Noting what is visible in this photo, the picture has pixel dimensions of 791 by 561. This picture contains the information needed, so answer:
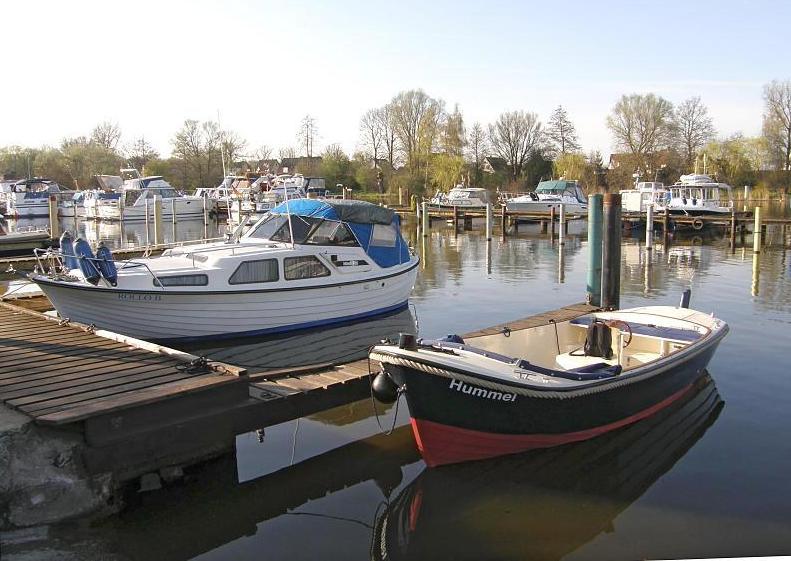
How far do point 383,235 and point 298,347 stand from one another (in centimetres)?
383

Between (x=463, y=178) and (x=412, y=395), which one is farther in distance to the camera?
(x=463, y=178)

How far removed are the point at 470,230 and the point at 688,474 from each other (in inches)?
1469

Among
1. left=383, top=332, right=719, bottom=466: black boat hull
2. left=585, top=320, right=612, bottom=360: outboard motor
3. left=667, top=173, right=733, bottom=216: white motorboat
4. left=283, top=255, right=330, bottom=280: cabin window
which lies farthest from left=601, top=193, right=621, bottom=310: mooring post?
left=667, top=173, right=733, bottom=216: white motorboat

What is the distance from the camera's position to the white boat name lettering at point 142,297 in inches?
515

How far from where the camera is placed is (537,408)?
27.3 feet

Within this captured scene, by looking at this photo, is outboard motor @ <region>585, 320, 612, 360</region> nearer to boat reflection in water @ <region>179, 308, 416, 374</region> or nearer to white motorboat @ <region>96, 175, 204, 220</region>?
boat reflection in water @ <region>179, 308, 416, 374</region>

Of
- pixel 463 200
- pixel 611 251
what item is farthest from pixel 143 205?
pixel 611 251

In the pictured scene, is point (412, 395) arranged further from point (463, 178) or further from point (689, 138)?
point (689, 138)

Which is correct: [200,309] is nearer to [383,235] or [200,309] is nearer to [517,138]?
[383,235]

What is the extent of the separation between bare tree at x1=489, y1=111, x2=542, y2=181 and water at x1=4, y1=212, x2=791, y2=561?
6652 centimetres

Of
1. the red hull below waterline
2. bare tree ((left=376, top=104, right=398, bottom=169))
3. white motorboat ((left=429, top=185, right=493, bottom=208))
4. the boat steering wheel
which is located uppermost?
bare tree ((left=376, top=104, right=398, bottom=169))

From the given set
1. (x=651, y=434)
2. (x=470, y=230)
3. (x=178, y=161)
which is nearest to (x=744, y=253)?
(x=470, y=230)

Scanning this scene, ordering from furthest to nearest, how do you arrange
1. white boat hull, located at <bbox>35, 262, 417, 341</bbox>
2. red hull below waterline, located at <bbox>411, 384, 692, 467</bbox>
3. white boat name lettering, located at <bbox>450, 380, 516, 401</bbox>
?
white boat hull, located at <bbox>35, 262, 417, 341</bbox> < red hull below waterline, located at <bbox>411, 384, 692, 467</bbox> < white boat name lettering, located at <bbox>450, 380, 516, 401</bbox>

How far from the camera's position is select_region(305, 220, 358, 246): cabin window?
1552cm
